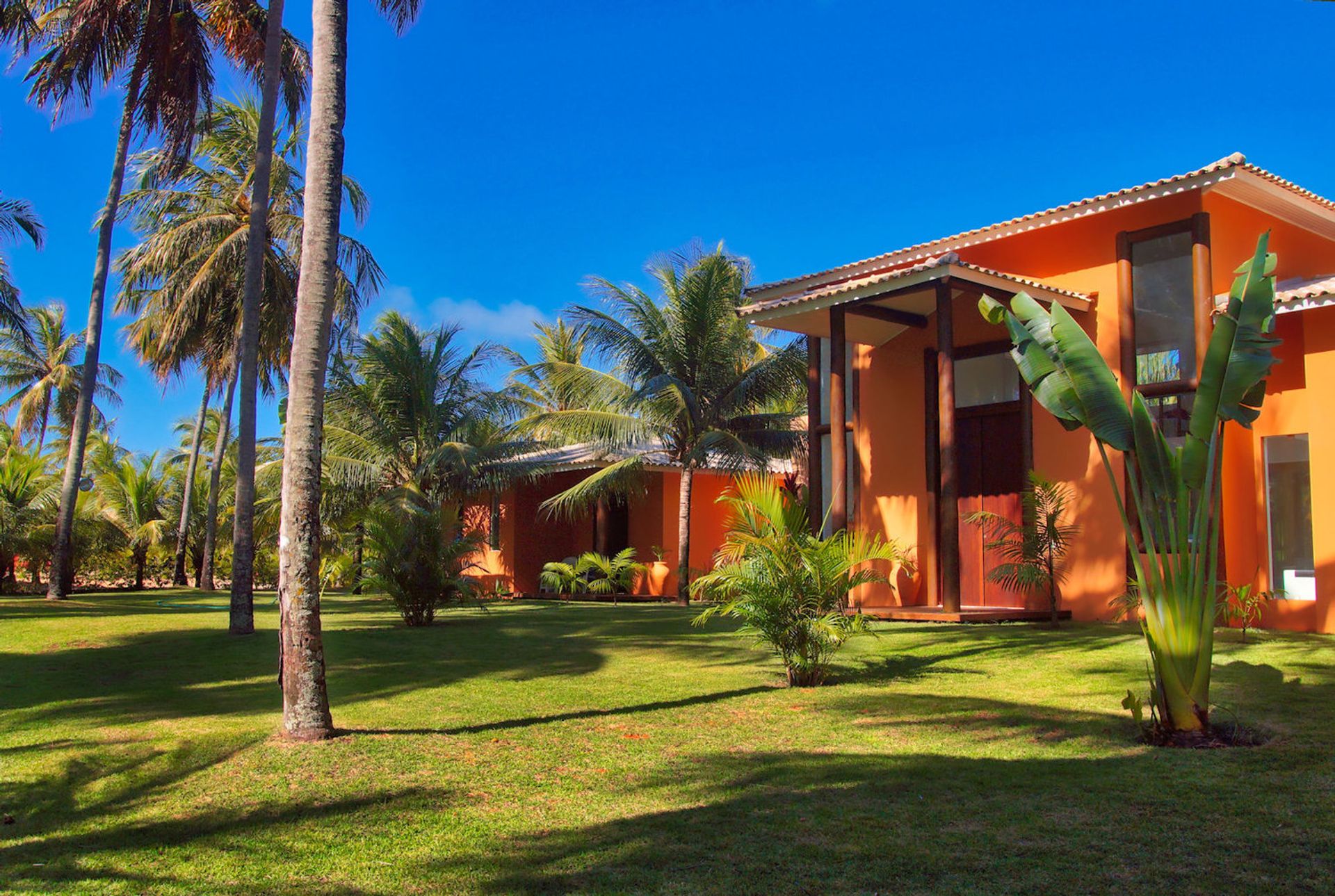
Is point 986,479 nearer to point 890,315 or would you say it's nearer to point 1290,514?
point 890,315

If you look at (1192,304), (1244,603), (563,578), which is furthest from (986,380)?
(563,578)

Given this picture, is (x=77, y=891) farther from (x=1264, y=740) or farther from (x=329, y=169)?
(x=1264, y=740)

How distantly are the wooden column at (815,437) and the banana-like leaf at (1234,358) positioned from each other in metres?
8.34

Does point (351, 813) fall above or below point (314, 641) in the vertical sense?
below

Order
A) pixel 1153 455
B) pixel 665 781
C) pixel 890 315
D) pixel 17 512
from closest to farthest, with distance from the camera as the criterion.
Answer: pixel 665 781, pixel 1153 455, pixel 890 315, pixel 17 512

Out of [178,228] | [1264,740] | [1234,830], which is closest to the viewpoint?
[1234,830]

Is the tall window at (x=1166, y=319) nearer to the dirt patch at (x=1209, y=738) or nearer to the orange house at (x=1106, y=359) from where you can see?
the orange house at (x=1106, y=359)

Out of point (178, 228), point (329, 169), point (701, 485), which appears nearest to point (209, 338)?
point (178, 228)

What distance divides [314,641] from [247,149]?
66.8 feet

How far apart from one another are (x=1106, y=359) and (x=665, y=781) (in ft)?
32.3

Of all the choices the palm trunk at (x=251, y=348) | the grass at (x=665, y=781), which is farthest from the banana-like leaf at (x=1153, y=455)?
the palm trunk at (x=251, y=348)

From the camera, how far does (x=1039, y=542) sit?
40.3 ft

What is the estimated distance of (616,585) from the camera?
73.3 ft

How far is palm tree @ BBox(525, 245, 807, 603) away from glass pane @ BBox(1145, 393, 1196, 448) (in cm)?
811
